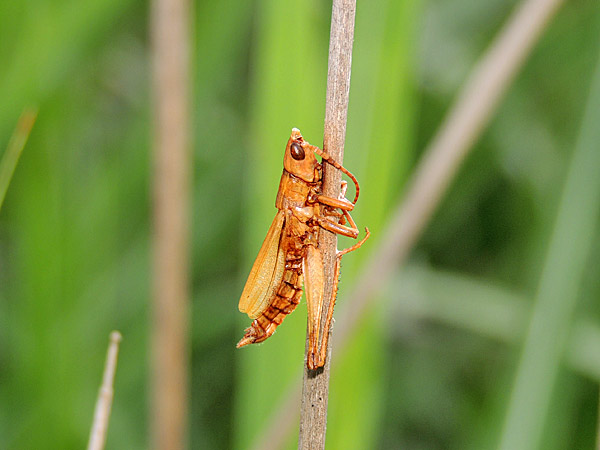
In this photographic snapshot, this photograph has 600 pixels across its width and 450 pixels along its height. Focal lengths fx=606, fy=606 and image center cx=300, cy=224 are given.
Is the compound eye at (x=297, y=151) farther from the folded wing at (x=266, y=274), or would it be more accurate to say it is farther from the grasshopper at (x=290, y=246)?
the folded wing at (x=266, y=274)

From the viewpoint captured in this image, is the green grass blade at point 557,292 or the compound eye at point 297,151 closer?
the compound eye at point 297,151

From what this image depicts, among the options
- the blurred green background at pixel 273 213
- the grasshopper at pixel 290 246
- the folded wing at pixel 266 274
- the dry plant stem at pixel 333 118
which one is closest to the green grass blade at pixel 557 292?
the blurred green background at pixel 273 213

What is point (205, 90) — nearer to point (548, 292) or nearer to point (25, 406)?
point (25, 406)

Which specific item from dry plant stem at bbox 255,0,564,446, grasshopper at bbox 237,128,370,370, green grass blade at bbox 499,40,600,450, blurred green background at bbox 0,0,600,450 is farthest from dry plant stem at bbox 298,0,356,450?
green grass blade at bbox 499,40,600,450

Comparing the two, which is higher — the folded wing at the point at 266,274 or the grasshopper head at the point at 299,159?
the grasshopper head at the point at 299,159

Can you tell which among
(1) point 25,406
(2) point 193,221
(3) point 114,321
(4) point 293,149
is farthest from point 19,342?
(4) point 293,149

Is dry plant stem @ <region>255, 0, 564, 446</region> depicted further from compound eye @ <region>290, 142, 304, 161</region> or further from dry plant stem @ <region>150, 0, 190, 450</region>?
dry plant stem @ <region>150, 0, 190, 450</region>

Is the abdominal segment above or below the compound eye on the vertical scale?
below

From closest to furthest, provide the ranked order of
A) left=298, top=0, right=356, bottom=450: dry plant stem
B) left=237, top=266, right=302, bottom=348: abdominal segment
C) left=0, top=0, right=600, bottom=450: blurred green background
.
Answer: left=298, top=0, right=356, bottom=450: dry plant stem
left=237, top=266, right=302, bottom=348: abdominal segment
left=0, top=0, right=600, bottom=450: blurred green background
